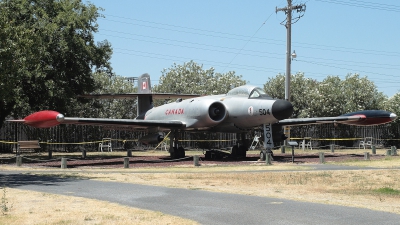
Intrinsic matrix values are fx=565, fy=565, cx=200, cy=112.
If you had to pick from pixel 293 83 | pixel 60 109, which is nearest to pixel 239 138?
pixel 60 109

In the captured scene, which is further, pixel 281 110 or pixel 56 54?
pixel 56 54

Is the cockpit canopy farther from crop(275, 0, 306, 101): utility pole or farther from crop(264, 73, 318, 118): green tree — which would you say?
crop(264, 73, 318, 118): green tree

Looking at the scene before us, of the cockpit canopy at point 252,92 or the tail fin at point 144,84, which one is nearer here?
the cockpit canopy at point 252,92

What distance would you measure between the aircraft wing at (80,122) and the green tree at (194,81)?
3286 cm

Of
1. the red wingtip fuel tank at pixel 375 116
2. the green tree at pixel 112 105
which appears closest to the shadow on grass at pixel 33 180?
the red wingtip fuel tank at pixel 375 116

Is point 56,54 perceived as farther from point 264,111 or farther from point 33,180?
point 33,180

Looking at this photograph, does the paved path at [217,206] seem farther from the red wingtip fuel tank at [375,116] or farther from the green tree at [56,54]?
the red wingtip fuel tank at [375,116]

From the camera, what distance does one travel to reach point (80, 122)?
27.9 meters

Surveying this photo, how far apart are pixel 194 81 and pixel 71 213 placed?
55894 mm

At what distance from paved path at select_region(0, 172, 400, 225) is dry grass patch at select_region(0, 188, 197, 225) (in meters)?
0.58

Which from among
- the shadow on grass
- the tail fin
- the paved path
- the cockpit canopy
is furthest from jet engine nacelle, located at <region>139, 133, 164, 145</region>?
the paved path

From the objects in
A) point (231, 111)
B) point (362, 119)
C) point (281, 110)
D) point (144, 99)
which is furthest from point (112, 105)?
point (281, 110)

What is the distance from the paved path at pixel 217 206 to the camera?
10.4 meters

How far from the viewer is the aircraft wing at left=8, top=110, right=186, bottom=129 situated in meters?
25.8
